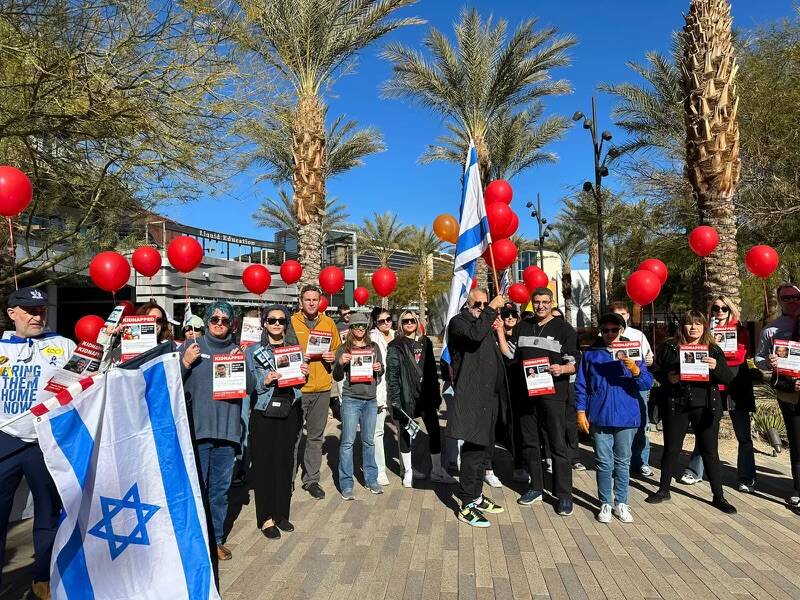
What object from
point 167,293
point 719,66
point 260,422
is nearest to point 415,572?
point 260,422

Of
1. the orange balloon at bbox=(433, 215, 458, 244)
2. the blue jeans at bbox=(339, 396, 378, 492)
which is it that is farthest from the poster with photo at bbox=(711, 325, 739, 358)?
the orange balloon at bbox=(433, 215, 458, 244)

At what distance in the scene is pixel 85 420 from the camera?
9.34 feet

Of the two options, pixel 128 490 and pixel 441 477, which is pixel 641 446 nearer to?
pixel 441 477

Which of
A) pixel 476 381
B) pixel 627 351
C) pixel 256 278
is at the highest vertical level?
pixel 256 278

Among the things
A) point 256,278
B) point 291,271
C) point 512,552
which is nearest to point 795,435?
point 512,552

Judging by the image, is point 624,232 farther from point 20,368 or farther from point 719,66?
point 20,368

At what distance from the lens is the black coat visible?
4.58 metres

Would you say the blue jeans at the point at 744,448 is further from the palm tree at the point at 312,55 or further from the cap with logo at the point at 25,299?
the palm tree at the point at 312,55

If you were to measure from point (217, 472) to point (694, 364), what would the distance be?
13.8 feet

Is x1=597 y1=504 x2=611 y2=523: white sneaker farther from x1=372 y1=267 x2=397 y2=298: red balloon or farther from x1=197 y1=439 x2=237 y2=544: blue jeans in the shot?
x1=372 y1=267 x2=397 y2=298: red balloon

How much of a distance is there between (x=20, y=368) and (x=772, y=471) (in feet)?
24.5

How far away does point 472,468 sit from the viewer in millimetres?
4711

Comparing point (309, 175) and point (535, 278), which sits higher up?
point (309, 175)

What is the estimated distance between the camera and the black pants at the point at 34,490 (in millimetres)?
3303
